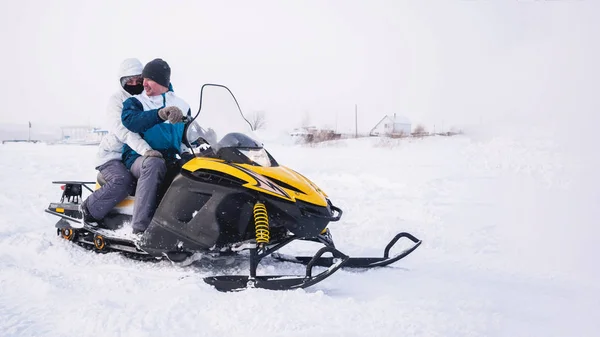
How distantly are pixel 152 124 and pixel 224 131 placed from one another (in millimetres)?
591

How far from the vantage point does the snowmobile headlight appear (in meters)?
3.62

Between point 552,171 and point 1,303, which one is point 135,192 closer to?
point 1,303

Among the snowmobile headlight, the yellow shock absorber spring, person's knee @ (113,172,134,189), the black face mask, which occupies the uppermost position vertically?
the black face mask

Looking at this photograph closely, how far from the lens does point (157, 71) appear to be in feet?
→ 12.9

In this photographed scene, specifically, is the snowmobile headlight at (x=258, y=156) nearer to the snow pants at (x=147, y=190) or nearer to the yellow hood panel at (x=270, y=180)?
the yellow hood panel at (x=270, y=180)

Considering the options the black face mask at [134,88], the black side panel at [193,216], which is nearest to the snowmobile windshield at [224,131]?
the black side panel at [193,216]

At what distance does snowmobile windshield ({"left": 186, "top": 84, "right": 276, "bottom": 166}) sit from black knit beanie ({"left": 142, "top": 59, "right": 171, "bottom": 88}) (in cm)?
46

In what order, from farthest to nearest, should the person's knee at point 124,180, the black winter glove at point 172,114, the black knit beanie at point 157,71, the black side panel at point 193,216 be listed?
1. the person's knee at point 124,180
2. the black knit beanie at point 157,71
3. the black winter glove at point 172,114
4. the black side panel at point 193,216

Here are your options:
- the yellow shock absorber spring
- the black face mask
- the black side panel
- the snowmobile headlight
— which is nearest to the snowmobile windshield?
the snowmobile headlight

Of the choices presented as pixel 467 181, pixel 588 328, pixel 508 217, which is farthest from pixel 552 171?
pixel 588 328

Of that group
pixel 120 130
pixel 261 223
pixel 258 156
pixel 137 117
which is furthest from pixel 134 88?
pixel 261 223

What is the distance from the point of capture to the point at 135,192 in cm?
411

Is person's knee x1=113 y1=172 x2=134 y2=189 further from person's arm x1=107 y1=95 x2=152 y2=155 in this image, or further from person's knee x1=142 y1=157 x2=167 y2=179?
person's knee x1=142 y1=157 x2=167 y2=179

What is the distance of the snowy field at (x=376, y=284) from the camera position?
103 inches
